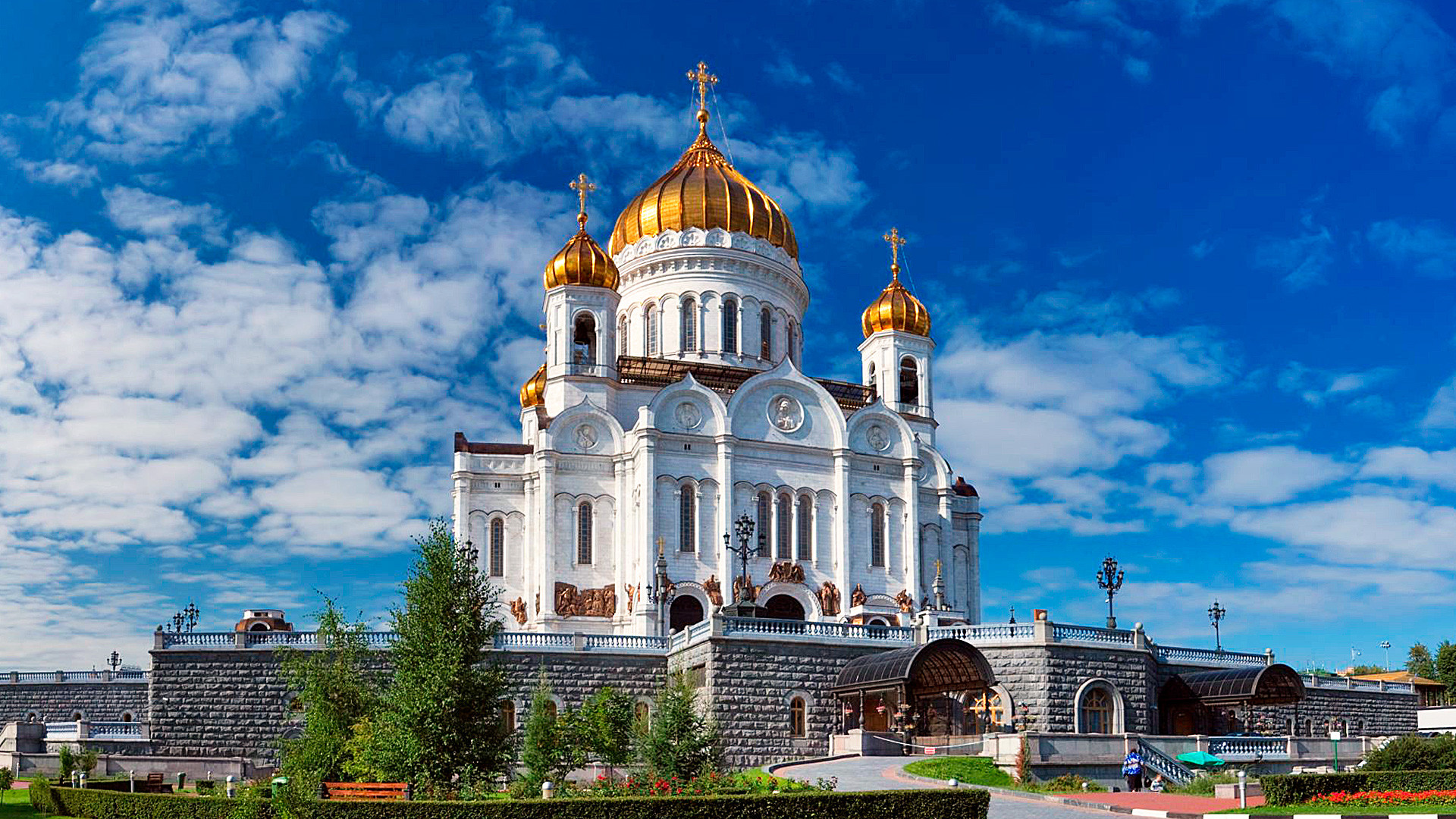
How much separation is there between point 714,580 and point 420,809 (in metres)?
29.9

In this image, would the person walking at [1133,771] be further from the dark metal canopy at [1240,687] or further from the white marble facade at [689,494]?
the white marble facade at [689,494]

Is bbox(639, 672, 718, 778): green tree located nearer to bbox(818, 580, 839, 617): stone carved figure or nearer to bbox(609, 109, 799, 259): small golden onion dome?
bbox(818, 580, 839, 617): stone carved figure

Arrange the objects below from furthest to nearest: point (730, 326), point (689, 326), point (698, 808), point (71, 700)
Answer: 1. point (730, 326)
2. point (689, 326)
3. point (71, 700)
4. point (698, 808)

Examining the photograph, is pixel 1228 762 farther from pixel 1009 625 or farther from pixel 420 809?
pixel 420 809

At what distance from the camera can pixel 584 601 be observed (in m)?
50.4

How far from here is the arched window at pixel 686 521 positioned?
166 ft

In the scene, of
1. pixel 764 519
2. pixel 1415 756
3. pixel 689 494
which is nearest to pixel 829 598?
pixel 764 519

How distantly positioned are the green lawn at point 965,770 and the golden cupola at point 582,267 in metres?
28.2

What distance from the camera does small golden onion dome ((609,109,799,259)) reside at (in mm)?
60031

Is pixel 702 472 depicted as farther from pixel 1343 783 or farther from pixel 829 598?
pixel 1343 783

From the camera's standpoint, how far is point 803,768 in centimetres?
3266

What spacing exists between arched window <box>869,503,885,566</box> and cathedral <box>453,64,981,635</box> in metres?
0.06

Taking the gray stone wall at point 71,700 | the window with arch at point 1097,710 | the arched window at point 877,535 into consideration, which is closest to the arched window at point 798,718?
the window with arch at point 1097,710

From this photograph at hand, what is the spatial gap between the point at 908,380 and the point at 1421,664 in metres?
43.5
